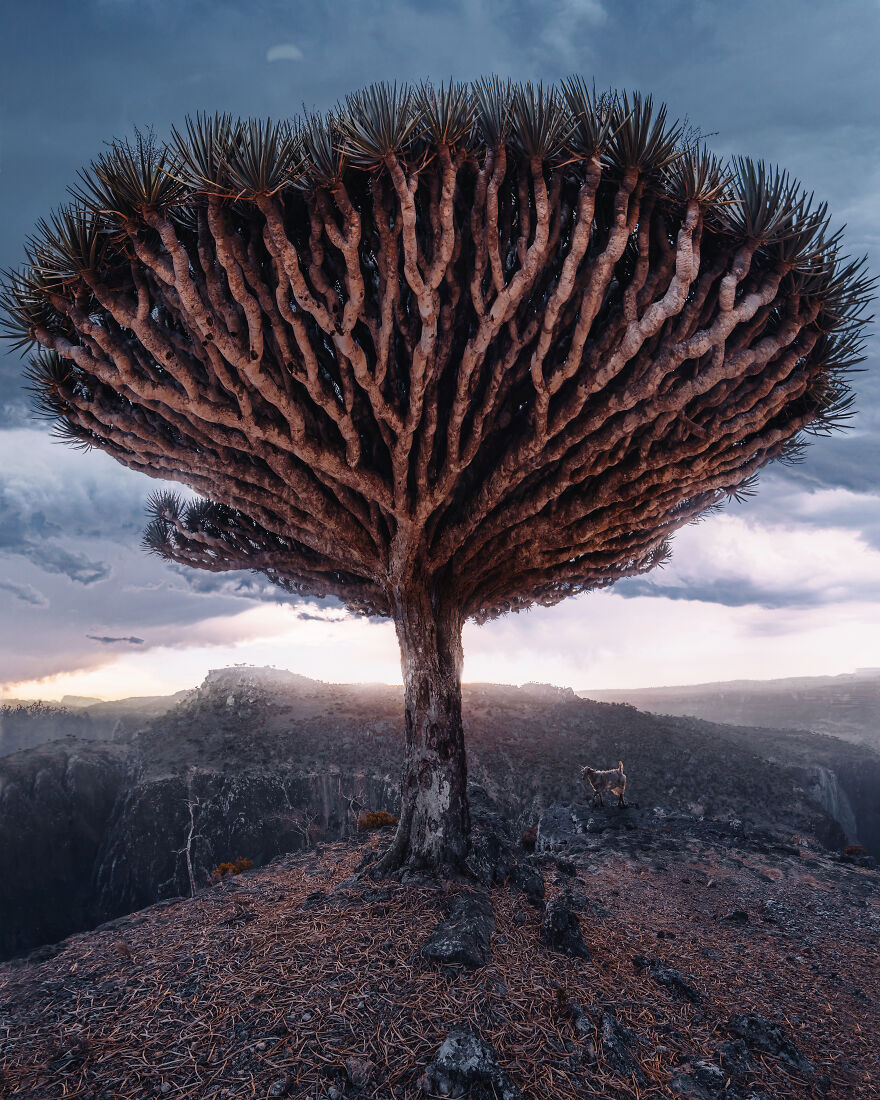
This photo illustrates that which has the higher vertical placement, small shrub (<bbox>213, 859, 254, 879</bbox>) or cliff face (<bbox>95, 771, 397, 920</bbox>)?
small shrub (<bbox>213, 859, 254, 879</bbox>)

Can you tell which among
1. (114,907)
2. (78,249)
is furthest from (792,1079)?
(114,907)

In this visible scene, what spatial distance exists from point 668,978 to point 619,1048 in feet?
4.51

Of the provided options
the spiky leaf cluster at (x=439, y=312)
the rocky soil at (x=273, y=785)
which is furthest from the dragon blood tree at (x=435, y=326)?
the rocky soil at (x=273, y=785)

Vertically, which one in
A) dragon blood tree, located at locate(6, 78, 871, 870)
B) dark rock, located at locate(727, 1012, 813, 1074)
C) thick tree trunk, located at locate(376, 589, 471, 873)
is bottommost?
dark rock, located at locate(727, 1012, 813, 1074)

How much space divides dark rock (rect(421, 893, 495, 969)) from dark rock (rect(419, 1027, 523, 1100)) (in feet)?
3.71

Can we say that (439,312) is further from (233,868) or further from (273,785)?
(273,785)

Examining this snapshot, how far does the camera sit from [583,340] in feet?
15.4

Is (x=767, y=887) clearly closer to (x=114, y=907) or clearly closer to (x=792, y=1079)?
(x=792, y=1079)

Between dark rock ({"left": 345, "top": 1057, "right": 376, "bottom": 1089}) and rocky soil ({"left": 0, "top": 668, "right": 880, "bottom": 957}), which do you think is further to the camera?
rocky soil ({"left": 0, "top": 668, "right": 880, "bottom": 957})

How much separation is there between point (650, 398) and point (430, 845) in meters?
5.19

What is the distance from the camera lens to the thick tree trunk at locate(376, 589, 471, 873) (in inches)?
235

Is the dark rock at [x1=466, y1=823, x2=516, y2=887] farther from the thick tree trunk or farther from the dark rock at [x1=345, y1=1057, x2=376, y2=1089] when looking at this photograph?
the dark rock at [x1=345, y1=1057, x2=376, y2=1089]

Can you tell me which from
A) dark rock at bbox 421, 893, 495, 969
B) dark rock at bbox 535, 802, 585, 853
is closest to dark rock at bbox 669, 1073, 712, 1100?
dark rock at bbox 421, 893, 495, 969

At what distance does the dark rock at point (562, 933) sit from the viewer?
4531mm
